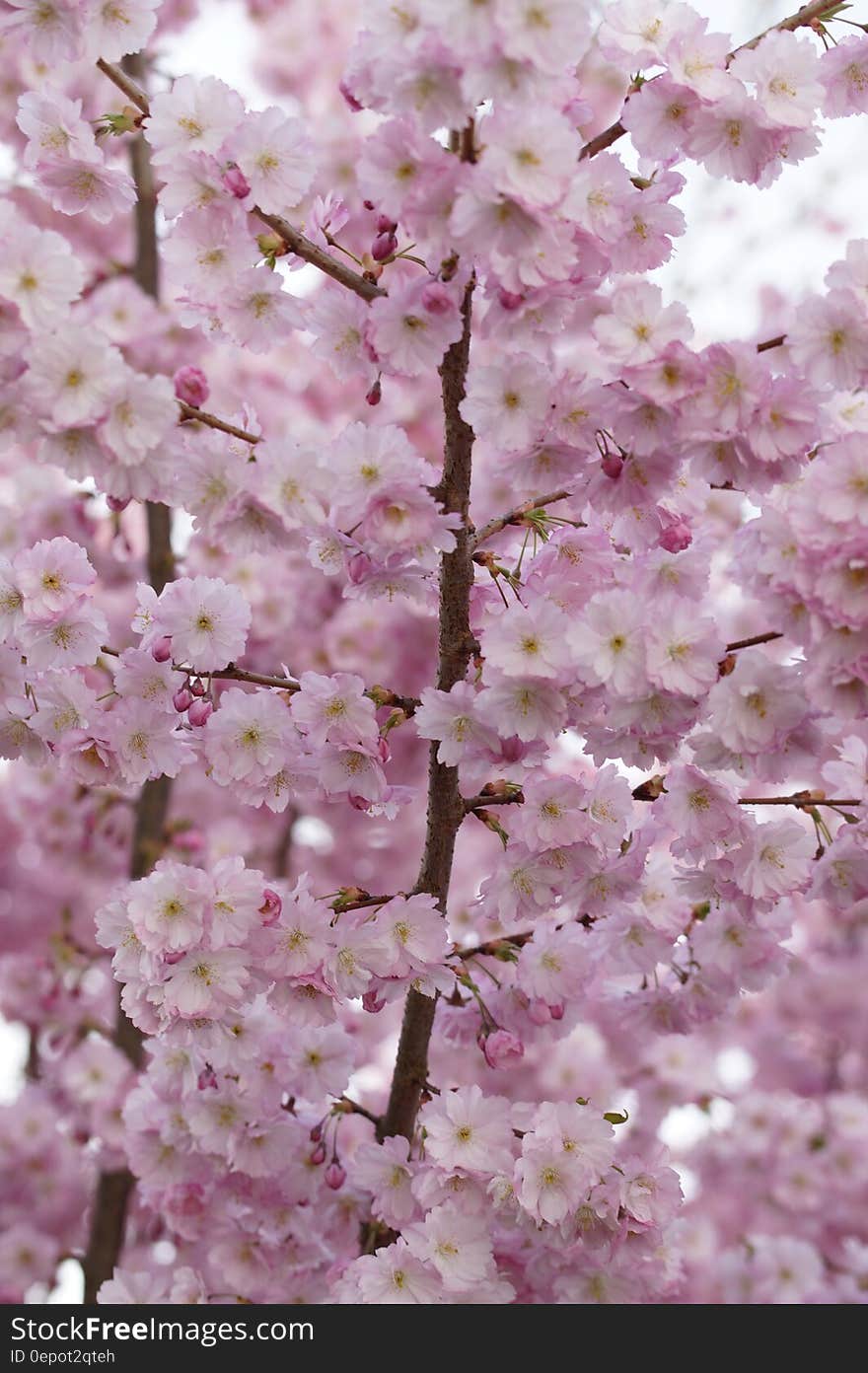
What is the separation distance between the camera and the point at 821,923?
5945 millimetres

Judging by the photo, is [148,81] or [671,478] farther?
[148,81]

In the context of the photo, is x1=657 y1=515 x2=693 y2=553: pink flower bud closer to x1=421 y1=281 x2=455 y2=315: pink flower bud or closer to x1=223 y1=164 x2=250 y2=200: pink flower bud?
x1=421 y1=281 x2=455 y2=315: pink flower bud

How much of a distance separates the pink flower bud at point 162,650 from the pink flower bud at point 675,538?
645mm

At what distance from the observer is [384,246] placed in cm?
154

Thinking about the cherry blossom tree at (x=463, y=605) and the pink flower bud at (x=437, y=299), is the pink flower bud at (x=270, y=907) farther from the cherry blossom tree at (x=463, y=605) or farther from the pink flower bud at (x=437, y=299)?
the pink flower bud at (x=437, y=299)

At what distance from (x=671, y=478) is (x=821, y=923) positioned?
4831 millimetres

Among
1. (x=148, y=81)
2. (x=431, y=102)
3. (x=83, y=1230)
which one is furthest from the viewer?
(x=83, y=1230)

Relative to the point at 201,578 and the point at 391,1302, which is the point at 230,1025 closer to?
the point at 391,1302

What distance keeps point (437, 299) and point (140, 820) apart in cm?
219

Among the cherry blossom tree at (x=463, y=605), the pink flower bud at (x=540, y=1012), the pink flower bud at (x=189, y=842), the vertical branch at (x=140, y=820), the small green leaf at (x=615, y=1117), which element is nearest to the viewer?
the cherry blossom tree at (x=463, y=605)

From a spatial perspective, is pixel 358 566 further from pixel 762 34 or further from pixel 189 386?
pixel 762 34

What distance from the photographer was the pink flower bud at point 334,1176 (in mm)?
1921

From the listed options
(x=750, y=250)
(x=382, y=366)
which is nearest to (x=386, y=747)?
(x=382, y=366)

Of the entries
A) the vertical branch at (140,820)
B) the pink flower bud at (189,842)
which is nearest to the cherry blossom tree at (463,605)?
the vertical branch at (140,820)
